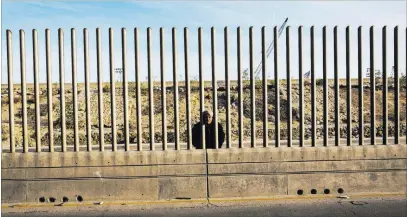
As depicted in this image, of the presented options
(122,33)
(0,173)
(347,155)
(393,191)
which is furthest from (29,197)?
(393,191)

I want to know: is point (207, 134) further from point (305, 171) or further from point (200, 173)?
point (305, 171)

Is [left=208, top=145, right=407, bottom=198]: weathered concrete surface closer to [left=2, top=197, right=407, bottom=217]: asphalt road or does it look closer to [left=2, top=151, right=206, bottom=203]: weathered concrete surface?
[left=2, top=197, right=407, bottom=217]: asphalt road

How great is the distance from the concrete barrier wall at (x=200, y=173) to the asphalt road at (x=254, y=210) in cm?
27

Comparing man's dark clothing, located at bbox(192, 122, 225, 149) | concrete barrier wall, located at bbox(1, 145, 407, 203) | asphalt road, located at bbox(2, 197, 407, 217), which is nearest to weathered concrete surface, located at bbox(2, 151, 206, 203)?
concrete barrier wall, located at bbox(1, 145, 407, 203)

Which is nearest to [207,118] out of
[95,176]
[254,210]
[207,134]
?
[207,134]

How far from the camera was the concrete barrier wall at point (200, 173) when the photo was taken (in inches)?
279

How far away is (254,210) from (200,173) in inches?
40.7

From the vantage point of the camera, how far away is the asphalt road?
21.4 feet

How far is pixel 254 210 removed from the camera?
6.67m

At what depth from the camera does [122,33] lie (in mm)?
7113

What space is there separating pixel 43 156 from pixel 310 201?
13.4 ft

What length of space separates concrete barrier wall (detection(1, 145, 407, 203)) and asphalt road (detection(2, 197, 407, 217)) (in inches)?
10.7

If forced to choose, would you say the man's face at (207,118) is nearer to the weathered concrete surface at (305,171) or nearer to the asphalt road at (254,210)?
the weathered concrete surface at (305,171)

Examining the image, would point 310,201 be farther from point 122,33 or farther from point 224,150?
point 122,33
